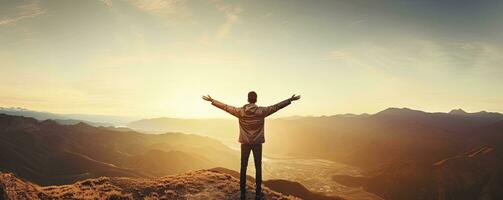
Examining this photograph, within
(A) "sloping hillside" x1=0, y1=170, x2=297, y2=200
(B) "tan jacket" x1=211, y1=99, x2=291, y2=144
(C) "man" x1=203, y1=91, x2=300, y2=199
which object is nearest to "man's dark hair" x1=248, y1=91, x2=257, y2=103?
(C) "man" x1=203, y1=91, x2=300, y2=199

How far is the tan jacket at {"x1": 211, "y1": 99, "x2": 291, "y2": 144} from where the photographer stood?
32.6 feet

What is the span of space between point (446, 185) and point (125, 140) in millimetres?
154876

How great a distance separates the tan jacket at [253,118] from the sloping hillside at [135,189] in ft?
12.4

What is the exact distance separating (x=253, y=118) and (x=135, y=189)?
6896 mm

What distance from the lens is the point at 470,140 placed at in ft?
592

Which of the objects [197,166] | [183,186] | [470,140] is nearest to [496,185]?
[470,140]

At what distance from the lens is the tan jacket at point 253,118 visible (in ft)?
32.6

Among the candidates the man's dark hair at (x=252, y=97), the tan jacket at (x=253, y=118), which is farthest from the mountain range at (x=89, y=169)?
the man's dark hair at (x=252, y=97)

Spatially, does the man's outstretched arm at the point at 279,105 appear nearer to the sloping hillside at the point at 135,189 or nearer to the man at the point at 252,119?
the man at the point at 252,119

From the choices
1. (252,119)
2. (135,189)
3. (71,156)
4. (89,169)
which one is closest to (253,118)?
(252,119)

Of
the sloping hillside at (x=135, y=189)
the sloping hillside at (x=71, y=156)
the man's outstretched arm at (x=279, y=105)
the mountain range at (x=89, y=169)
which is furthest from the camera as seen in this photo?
the sloping hillside at (x=71, y=156)

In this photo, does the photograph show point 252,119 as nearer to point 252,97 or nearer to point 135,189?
point 252,97

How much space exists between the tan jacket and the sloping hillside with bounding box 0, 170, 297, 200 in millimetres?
3779

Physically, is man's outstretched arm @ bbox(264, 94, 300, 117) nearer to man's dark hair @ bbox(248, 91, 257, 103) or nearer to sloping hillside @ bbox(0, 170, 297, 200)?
man's dark hair @ bbox(248, 91, 257, 103)
